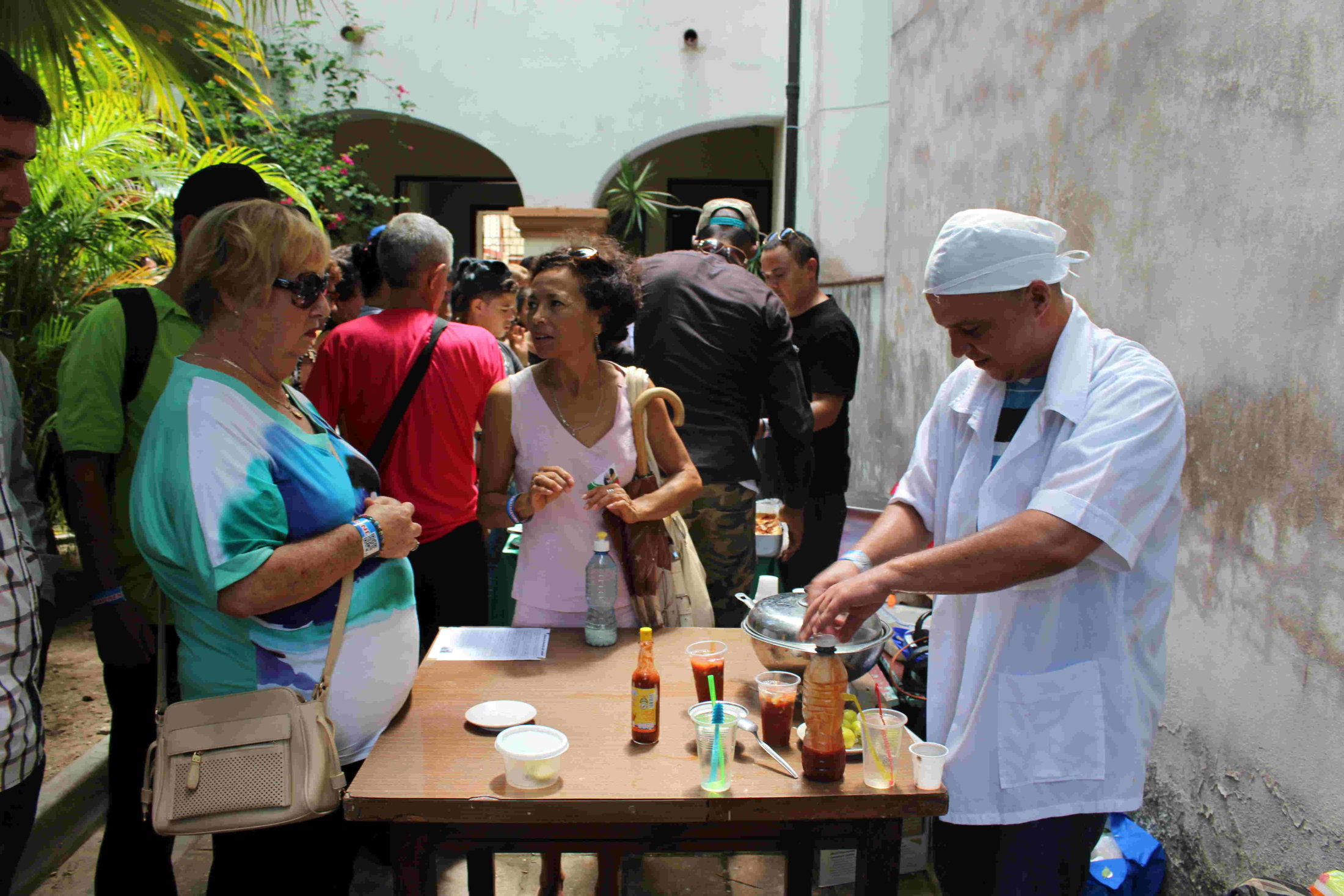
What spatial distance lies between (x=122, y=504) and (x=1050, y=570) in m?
2.29

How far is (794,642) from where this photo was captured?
2.17 metres

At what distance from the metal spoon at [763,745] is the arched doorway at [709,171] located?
12.0 m

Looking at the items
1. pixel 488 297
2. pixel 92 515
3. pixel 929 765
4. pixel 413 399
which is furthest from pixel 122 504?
pixel 488 297

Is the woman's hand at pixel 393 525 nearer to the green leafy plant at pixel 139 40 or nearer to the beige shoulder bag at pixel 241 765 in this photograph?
the beige shoulder bag at pixel 241 765

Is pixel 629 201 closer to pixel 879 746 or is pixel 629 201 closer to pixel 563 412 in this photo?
pixel 563 412

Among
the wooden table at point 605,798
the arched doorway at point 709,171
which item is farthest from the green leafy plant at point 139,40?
the arched doorway at point 709,171

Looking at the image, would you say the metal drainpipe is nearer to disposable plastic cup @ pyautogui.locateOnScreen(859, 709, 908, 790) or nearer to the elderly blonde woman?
the elderly blonde woman

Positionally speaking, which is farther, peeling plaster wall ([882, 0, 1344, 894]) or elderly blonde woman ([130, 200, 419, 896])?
peeling plaster wall ([882, 0, 1344, 894])

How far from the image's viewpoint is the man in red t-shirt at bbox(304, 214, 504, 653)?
353cm

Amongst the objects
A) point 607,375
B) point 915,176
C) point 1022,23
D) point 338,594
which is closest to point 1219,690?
point 607,375

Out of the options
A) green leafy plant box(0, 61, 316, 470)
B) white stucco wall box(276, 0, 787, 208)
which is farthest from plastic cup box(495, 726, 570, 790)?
white stucco wall box(276, 0, 787, 208)

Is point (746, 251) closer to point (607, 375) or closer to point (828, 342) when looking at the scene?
point (828, 342)

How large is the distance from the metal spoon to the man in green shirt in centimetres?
153

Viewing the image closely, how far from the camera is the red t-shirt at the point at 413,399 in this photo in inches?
139
